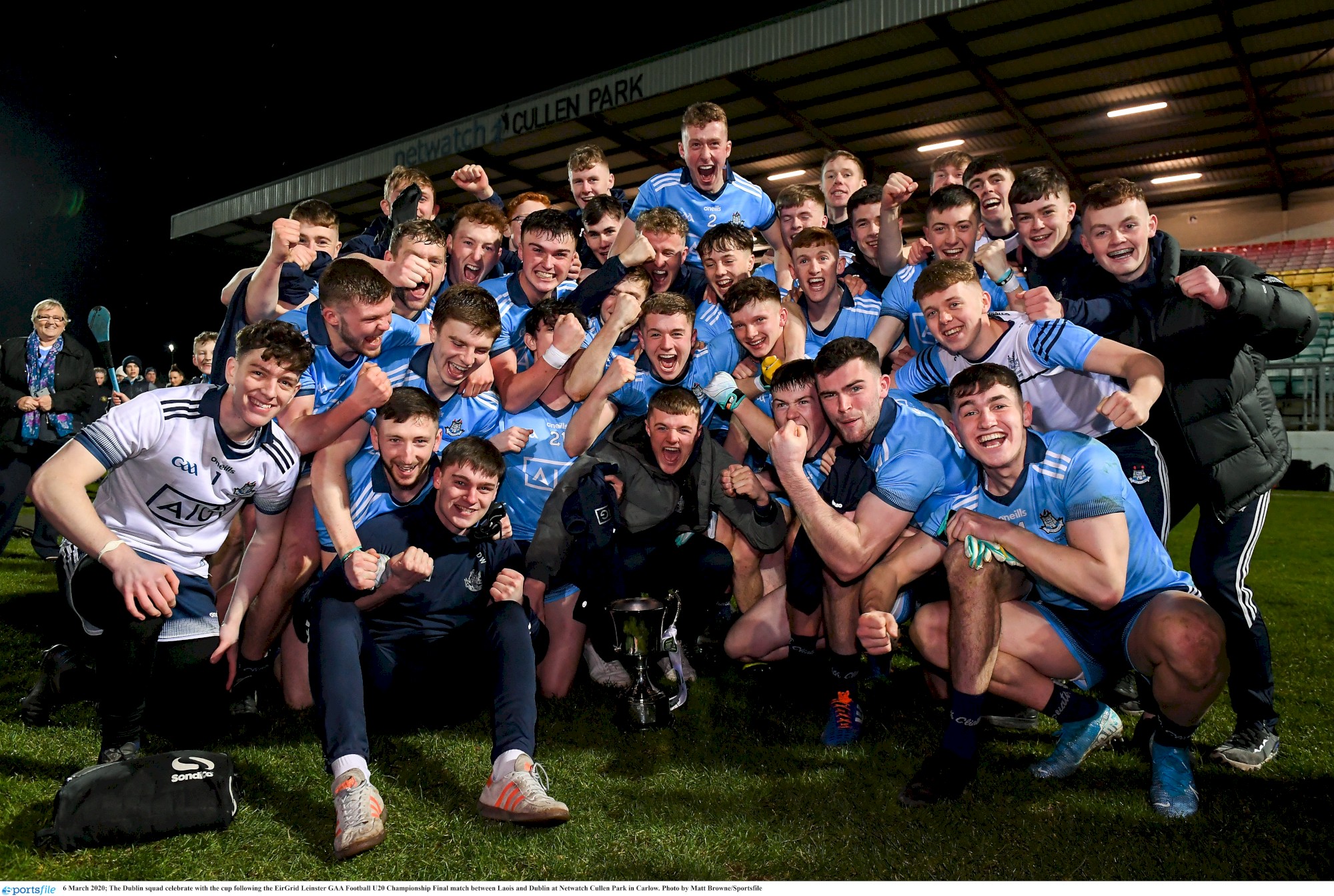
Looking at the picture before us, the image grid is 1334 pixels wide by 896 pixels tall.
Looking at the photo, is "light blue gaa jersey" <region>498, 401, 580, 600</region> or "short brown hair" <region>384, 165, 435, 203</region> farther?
"short brown hair" <region>384, 165, 435, 203</region>

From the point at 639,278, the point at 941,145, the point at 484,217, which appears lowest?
the point at 639,278

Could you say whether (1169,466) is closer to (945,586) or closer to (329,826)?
(945,586)

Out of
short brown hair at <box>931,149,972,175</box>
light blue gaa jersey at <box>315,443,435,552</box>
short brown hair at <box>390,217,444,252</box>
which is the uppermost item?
short brown hair at <box>931,149,972,175</box>

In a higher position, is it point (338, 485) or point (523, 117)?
point (523, 117)

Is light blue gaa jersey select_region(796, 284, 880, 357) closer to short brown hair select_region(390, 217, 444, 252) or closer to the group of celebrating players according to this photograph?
the group of celebrating players

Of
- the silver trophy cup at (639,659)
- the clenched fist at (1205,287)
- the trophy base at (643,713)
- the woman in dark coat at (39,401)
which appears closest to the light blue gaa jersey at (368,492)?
the silver trophy cup at (639,659)

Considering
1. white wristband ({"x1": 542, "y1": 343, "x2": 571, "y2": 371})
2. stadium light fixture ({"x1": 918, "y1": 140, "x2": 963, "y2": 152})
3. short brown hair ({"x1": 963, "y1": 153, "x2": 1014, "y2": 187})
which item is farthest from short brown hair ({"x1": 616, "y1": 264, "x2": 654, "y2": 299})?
stadium light fixture ({"x1": 918, "y1": 140, "x2": 963, "y2": 152})

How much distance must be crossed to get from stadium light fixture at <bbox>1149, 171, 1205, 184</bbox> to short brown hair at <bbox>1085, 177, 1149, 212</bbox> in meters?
19.8

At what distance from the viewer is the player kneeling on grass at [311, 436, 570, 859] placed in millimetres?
2934

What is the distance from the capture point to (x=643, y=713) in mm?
3898

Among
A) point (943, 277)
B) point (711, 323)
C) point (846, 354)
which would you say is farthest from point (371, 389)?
point (943, 277)

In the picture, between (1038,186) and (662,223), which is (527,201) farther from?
(1038,186)

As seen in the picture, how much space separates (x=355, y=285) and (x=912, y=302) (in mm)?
3235

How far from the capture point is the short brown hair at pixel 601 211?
19.9 ft
